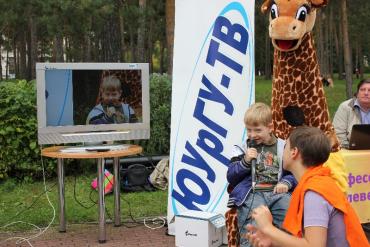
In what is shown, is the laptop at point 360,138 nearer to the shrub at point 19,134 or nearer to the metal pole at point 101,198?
the metal pole at point 101,198

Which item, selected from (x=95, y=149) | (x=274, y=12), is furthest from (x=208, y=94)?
(x=274, y=12)

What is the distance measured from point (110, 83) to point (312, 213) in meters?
3.88

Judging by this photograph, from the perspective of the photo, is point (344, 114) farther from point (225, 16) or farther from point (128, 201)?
point (128, 201)

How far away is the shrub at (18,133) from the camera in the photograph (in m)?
8.23

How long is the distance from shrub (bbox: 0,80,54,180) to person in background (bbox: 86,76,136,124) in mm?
2670

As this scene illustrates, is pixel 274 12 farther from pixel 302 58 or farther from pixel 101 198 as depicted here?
pixel 101 198

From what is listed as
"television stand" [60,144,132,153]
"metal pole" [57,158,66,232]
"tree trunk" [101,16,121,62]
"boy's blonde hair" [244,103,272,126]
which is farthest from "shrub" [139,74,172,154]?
"boy's blonde hair" [244,103,272,126]

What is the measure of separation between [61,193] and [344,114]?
3121 mm

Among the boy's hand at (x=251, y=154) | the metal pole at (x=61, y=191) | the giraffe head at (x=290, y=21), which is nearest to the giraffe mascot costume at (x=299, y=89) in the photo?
the giraffe head at (x=290, y=21)

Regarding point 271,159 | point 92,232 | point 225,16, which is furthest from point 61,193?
point 271,159

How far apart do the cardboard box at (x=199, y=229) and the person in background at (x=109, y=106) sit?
49.2 inches

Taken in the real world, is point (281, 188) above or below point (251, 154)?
below

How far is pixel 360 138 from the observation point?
545 cm

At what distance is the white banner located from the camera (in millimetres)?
5430
